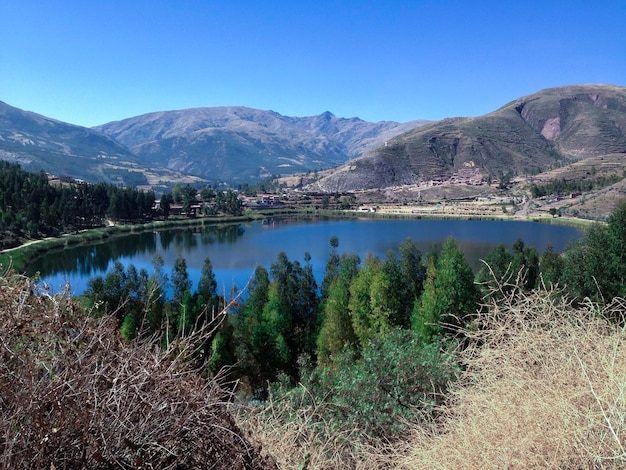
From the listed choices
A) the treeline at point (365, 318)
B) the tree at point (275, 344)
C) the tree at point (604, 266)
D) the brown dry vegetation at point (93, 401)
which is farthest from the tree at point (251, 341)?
the brown dry vegetation at point (93, 401)

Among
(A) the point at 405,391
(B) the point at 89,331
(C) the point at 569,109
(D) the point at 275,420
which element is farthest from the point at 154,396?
(C) the point at 569,109

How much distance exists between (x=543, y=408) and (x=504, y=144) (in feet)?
380

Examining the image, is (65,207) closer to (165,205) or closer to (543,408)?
(165,205)

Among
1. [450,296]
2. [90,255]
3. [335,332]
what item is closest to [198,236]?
[90,255]

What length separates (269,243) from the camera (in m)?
39.9

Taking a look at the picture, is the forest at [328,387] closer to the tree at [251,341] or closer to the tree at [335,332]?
the tree at [335,332]

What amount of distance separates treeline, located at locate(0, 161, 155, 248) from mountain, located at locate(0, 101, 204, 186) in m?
76.2

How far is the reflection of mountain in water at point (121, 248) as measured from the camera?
1185 inches

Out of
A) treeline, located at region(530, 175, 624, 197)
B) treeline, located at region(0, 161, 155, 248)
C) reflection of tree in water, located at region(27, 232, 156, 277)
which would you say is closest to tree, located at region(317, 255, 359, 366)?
reflection of tree in water, located at region(27, 232, 156, 277)

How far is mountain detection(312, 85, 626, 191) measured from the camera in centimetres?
9525

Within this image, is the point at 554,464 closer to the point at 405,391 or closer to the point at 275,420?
the point at 275,420

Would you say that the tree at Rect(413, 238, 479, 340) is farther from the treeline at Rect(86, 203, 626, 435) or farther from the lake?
the lake

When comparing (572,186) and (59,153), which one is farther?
(59,153)

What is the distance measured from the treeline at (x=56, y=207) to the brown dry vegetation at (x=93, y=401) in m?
34.6
